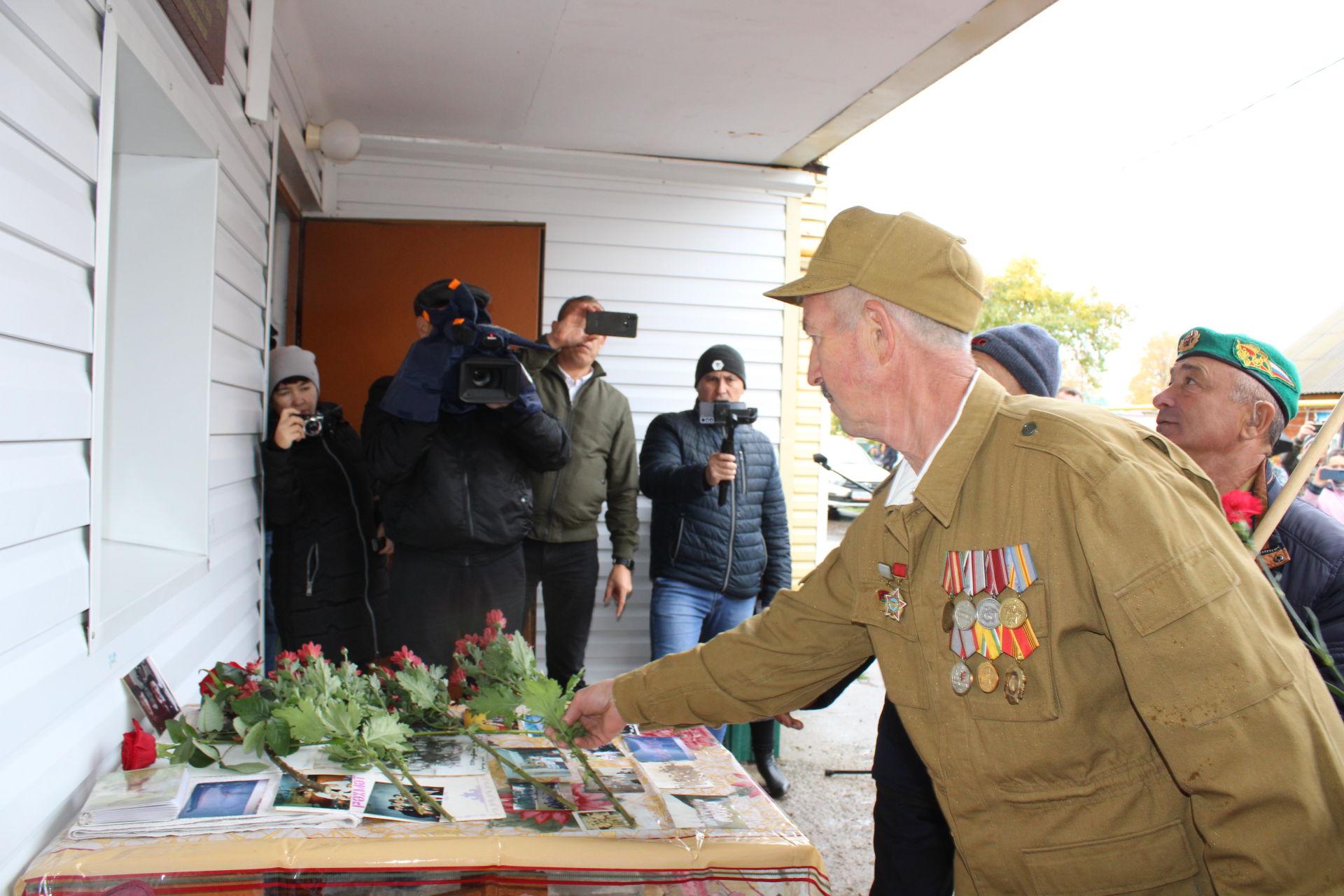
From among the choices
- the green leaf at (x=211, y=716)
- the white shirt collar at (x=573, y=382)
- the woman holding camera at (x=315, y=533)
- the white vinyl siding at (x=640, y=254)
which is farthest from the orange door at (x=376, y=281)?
the green leaf at (x=211, y=716)

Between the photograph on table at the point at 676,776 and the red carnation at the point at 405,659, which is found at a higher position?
the red carnation at the point at 405,659

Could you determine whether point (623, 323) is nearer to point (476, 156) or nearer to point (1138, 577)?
point (476, 156)

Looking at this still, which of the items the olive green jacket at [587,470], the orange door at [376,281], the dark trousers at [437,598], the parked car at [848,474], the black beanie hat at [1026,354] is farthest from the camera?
the parked car at [848,474]

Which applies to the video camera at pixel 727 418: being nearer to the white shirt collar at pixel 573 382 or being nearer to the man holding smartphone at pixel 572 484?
the man holding smartphone at pixel 572 484

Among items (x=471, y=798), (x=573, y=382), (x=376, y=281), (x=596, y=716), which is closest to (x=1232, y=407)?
(x=596, y=716)

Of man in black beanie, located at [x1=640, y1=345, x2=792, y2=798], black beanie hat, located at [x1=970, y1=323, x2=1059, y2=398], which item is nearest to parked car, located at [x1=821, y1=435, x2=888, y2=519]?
man in black beanie, located at [x1=640, y1=345, x2=792, y2=798]

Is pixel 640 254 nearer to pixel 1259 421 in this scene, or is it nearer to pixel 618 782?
pixel 1259 421

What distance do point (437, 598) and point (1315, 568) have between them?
2.66m

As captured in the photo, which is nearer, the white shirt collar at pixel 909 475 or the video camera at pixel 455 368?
the white shirt collar at pixel 909 475

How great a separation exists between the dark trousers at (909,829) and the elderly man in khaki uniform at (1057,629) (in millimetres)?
737

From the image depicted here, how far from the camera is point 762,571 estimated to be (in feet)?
13.6

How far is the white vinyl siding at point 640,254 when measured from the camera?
15.8ft

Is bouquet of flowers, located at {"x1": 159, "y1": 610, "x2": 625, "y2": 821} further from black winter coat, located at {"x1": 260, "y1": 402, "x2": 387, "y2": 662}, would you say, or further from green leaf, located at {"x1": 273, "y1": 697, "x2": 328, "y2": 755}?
black winter coat, located at {"x1": 260, "y1": 402, "x2": 387, "y2": 662}

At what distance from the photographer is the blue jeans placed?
3.95 meters
